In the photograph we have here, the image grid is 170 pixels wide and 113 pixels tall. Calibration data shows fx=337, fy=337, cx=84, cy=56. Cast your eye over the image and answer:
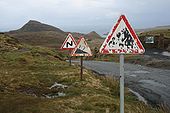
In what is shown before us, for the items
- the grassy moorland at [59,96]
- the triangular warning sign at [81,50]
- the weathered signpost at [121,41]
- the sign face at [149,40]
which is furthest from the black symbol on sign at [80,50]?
the sign face at [149,40]

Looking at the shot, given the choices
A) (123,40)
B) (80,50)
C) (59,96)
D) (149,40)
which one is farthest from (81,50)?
(149,40)

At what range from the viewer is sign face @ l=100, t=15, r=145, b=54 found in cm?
756

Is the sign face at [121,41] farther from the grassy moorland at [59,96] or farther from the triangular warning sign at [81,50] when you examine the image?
the triangular warning sign at [81,50]

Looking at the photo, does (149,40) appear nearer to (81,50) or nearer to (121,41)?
(81,50)

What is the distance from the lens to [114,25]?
24.9ft

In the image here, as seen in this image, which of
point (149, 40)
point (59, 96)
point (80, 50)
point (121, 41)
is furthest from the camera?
point (149, 40)

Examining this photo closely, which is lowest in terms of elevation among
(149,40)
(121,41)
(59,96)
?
(59,96)

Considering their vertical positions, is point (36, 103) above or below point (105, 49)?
below

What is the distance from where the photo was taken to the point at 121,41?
757 cm

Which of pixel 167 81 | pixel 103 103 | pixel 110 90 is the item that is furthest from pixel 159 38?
pixel 103 103

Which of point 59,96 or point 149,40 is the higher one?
point 149,40

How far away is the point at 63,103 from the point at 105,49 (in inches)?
152

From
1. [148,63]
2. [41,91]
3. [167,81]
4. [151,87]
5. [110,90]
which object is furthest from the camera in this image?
[148,63]

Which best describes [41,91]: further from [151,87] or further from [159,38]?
[159,38]
